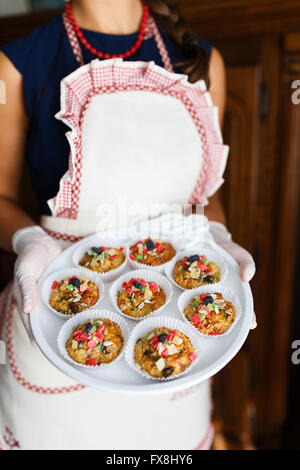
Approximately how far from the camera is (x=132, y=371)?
3.63 feet

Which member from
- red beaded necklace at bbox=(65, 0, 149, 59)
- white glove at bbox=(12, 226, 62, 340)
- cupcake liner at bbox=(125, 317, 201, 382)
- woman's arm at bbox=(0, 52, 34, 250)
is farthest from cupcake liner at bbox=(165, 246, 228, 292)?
red beaded necklace at bbox=(65, 0, 149, 59)

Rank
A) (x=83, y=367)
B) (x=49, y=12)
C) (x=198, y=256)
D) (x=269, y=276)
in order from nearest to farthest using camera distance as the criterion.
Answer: (x=83, y=367) → (x=198, y=256) → (x=49, y=12) → (x=269, y=276)

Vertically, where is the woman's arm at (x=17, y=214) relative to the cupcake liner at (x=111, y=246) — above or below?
above

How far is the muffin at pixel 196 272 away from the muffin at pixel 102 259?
0.18 meters

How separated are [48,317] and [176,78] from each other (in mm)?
804

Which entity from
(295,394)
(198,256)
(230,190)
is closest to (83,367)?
(198,256)

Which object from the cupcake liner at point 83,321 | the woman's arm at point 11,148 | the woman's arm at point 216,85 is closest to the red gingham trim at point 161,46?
the woman's arm at point 216,85

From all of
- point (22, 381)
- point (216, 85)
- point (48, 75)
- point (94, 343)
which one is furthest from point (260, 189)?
point (22, 381)

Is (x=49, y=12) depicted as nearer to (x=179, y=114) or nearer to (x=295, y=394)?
(x=179, y=114)

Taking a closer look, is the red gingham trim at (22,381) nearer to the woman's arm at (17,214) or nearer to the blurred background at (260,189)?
the woman's arm at (17,214)

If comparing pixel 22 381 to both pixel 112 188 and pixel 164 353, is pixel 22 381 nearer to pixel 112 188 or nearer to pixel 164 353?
pixel 164 353

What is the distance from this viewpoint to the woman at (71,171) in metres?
1.34

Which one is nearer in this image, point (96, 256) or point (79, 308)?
point (79, 308)

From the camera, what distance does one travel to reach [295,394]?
2391mm
